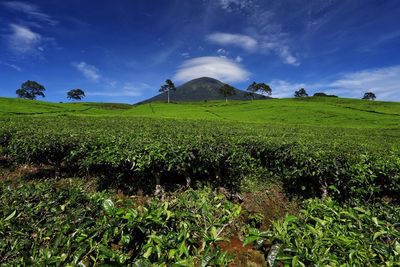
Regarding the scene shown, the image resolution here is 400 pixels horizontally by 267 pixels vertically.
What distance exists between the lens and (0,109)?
112ft

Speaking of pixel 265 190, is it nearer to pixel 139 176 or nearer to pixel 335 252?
pixel 139 176

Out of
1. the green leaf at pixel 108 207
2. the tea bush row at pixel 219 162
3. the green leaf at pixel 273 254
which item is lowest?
the tea bush row at pixel 219 162

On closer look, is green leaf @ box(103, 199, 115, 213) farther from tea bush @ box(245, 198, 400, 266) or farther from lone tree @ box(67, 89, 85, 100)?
lone tree @ box(67, 89, 85, 100)

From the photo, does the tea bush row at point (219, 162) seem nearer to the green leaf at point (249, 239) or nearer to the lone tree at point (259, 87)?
the green leaf at point (249, 239)

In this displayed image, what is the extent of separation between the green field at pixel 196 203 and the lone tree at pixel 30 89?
11949cm

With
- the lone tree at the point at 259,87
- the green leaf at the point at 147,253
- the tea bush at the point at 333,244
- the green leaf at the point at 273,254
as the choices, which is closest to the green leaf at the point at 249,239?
the tea bush at the point at 333,244

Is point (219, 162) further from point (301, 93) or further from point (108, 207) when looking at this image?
point (301, 93)

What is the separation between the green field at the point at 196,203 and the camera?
1.85m

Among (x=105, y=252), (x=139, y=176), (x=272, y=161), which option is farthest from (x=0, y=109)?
(x=105, y=252)

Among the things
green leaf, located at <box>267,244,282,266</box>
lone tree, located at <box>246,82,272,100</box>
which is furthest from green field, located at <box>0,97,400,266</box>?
lone tree, located at <box>246,82,272,100</box>

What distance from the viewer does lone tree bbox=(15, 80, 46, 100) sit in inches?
4100

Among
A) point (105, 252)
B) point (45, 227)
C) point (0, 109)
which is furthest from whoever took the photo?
point (0, 109)

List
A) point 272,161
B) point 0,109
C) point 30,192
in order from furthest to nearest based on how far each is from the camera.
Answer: point 0,109, point 272,161, point 30,192

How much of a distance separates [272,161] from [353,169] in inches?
130
